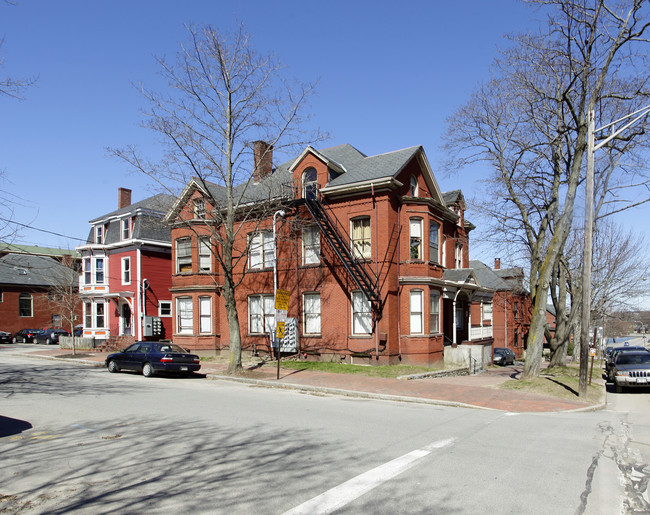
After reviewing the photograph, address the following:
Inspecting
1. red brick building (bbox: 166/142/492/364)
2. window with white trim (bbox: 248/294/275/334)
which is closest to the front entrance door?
red brick building (bbox: 166/142/492/364)

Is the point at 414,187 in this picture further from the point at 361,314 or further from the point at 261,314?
the point at 261,314

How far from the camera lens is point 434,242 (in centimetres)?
2569

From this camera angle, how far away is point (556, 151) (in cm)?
2156

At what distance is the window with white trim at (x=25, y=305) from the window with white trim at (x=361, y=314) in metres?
41.4

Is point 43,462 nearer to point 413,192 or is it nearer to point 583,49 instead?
point 583,49

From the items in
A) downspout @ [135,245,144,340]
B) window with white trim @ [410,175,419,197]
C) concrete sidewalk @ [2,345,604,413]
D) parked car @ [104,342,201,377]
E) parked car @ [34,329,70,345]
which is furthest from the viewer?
parked car @ [34,329,70,345]

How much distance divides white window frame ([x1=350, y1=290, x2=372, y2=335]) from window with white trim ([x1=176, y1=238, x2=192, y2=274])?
11.1m

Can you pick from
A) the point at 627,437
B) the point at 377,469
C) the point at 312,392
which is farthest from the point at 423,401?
the point at 377,469

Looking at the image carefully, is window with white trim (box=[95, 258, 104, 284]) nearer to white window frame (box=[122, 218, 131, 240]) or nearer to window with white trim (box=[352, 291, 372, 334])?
white window frame (box=[122, 218, 131, 240])

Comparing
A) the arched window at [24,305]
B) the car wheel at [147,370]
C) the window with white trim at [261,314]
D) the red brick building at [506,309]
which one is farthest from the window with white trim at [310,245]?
the arched window at [24,305]

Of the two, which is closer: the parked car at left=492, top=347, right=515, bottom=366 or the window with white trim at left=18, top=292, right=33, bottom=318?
the parked car at left=492, top=347, right=515, bottom=366

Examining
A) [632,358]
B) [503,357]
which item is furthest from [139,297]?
[632,358]

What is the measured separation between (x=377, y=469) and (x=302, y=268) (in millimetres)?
18571

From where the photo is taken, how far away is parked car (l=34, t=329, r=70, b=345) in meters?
44.4
